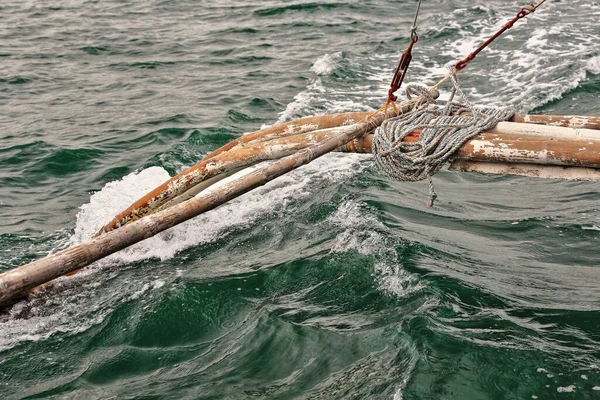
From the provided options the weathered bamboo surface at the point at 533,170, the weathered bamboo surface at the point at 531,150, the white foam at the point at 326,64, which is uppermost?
the weathered bamboo surface at the point at 531,150

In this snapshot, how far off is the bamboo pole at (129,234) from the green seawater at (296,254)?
820mm

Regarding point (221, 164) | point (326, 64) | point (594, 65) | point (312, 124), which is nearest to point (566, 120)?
point (312, 124)

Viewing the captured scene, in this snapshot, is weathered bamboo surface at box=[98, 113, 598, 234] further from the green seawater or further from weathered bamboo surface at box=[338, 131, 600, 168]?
the green seawater

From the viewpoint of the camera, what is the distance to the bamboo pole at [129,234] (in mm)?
3789

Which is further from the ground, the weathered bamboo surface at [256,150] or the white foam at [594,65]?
the weathered bamboo surface at [256,150]

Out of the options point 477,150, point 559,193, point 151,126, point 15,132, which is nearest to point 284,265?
point 477,150

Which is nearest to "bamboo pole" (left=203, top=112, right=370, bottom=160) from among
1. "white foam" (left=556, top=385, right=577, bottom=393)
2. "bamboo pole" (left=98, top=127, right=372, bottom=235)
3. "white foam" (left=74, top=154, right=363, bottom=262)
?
"bamboo pole" (left=98, top=127, right=372, bottom=235)

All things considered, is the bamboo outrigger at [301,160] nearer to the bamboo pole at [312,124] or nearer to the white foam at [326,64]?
the bamboo pole at [312,124]

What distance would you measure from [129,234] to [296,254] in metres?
1.91

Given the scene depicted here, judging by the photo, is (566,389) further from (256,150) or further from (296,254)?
(256,150)

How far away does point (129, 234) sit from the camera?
4.12 metres

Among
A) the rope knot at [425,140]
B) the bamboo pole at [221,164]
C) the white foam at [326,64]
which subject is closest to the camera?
the rope knot at [425,140]

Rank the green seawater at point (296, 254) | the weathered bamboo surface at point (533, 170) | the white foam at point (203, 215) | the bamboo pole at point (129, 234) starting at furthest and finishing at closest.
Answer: the white foam at point (203, 215), the weathered bamboo surface at point (533, 170), the green seawater at point (296, 254), the bamboo pole at point (129, 234)

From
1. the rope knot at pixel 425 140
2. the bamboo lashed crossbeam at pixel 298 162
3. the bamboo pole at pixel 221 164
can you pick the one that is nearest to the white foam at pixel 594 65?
the bamboo lashed crossbeam at pixel 298 162
